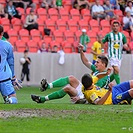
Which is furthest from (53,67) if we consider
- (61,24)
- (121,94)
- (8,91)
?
(121,94)

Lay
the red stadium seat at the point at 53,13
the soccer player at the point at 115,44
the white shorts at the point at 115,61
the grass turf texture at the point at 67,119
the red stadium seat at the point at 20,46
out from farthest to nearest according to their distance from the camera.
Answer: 1. the red stadium seat at the point at 53,13
2. the red stadium seat at the point at 20,46
3. the white shorts at the point at 115,61
4. the soccer player at the point at 115,44
5. the grass turf texture at the point at 67,119

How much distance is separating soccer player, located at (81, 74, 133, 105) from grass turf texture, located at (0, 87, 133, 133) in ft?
0.85

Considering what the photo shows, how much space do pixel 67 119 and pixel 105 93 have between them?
238 cm

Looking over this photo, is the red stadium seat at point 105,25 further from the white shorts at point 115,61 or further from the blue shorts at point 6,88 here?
the blue shorts at point 6,88

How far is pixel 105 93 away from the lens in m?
13.0

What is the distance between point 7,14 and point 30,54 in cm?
248

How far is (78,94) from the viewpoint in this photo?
13.7 m

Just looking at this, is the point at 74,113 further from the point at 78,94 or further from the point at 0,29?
the point at 0,29

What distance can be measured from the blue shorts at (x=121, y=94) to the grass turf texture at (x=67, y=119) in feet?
0.78

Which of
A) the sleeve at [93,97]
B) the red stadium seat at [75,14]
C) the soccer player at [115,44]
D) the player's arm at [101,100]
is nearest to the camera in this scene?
the player's arm at [101,100]

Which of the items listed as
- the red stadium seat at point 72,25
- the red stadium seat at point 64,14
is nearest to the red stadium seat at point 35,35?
the red stadium seat at point 72,25

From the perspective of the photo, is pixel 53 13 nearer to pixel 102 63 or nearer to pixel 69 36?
pixel 69 36

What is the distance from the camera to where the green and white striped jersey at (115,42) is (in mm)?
19547

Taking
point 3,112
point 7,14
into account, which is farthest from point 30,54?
point 3,112
